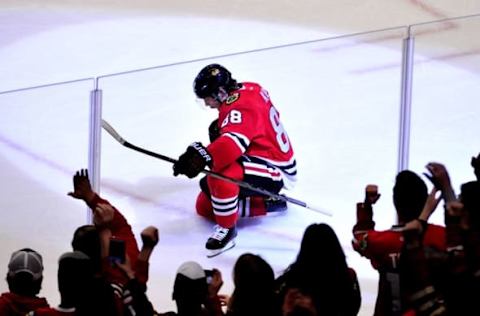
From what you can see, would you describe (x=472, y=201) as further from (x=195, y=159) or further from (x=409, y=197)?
(x=195, y=159)

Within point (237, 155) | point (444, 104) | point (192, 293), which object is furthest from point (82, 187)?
point (444, 104)

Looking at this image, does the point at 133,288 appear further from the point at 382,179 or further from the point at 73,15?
the point at 73,15

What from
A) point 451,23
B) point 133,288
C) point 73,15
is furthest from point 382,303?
point 73,15

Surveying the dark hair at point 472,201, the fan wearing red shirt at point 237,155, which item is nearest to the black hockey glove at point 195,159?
the fan wearing red shirt at point 237,155

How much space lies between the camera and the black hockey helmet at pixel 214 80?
5242 mm

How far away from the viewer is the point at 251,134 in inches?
203

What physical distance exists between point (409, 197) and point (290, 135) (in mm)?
1784

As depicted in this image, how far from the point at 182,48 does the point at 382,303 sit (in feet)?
12.6

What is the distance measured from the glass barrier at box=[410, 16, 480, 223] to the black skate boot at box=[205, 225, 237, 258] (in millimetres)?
759

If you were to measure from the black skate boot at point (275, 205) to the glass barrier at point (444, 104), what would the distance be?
23.7 inches

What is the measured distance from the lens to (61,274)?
3340 mm

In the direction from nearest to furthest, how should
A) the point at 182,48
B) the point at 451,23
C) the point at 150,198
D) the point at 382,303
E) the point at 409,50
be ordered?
the point at 382,303 < the point at 409,50 < the point at 451,23 < the point at 150,198 < the point at 182,48

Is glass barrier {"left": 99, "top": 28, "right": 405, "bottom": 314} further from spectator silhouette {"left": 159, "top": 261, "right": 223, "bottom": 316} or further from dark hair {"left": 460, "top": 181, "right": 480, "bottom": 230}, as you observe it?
spectator silhouette {"left": 159, "top": 261, "right": 223, "bottom": 316}

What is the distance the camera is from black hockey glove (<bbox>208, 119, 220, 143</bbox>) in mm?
5246
